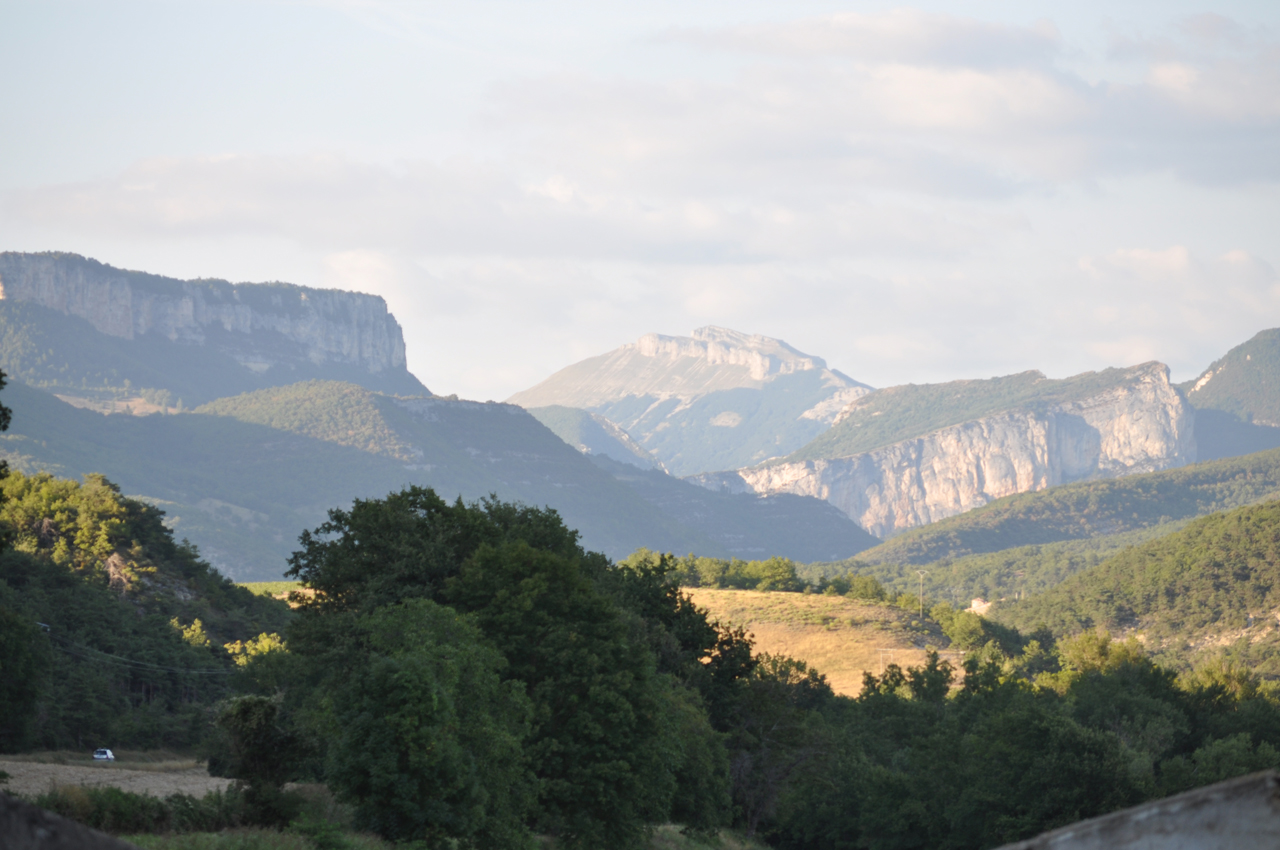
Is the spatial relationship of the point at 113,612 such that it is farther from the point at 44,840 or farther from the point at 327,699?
the point at 44,840

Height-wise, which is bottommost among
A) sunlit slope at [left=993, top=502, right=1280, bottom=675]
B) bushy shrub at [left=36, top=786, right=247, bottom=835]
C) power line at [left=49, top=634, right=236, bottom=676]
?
sunlit slope at [left=993, top=502, right=1280, bottom=675]

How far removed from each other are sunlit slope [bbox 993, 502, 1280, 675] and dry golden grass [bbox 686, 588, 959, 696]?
4353cm

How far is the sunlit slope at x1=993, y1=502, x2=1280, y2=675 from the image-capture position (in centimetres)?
16212

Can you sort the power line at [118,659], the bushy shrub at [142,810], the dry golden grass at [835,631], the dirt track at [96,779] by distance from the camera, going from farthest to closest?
the dry golden grass at [835,631] < the power line at [118,659] < the dirt track at [96,779] < the bushy shrub at [142,810]

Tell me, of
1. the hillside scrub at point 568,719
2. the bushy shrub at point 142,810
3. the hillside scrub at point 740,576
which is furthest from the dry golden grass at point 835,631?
the bushy shrub at point 142,810

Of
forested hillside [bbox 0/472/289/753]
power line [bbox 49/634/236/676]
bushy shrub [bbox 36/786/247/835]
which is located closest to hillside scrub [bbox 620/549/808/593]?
forested hillside [bbox 0/472/289/753]

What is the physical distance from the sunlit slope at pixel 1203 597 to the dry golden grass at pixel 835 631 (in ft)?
143

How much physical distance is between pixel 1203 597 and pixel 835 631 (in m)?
→ 75.6

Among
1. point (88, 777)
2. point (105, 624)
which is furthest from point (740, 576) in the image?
point (88, 777)

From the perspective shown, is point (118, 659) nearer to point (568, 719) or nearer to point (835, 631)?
point (568, 719)

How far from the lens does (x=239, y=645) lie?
78.6 metres

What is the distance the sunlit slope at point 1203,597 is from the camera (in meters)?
162

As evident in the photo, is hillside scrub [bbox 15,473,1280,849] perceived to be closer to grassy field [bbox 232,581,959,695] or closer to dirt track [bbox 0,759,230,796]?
dirt track [bbox 0,759,230,796]

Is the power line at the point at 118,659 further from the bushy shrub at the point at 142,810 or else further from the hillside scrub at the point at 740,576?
the hillside scrub at the point at 740,576
